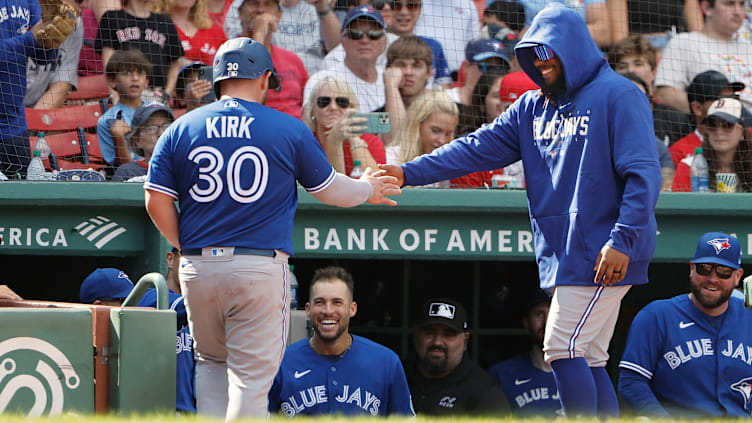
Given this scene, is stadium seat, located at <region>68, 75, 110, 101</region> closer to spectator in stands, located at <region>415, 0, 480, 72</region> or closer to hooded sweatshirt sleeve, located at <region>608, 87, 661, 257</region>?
spectator in stands, located at <region>415, 0, 480, 72</region>

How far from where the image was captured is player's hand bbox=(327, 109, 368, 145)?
6.18 m

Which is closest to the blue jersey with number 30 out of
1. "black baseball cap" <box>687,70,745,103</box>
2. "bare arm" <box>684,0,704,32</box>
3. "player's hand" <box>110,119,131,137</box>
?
"player's hand" <box>110,119,131,137</box>

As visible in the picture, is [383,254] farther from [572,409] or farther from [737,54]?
[737,54]

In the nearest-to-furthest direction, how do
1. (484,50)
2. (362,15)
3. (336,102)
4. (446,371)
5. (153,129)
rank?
(446,371)
(153,129)
(336,102)
(362,15)
(484,50)

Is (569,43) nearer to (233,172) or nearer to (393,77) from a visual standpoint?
(233,172)

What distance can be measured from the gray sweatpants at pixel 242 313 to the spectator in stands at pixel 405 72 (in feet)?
10.6

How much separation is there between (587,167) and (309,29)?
407 cm

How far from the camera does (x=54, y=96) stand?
6.64m

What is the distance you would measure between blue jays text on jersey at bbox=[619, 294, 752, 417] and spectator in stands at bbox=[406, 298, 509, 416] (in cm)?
84

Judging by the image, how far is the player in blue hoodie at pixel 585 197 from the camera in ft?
11.5

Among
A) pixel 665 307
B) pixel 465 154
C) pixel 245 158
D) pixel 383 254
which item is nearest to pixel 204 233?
pixel 245 158

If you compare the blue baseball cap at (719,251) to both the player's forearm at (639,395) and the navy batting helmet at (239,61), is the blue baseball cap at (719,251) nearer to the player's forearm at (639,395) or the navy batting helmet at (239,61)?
the player's forearm at (639,395)

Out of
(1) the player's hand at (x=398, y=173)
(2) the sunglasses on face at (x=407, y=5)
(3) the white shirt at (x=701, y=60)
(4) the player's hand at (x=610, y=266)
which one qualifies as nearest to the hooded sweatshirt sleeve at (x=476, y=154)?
(1) the player's hand at (x=398, y=173)

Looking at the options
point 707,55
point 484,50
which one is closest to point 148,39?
point 484,50
